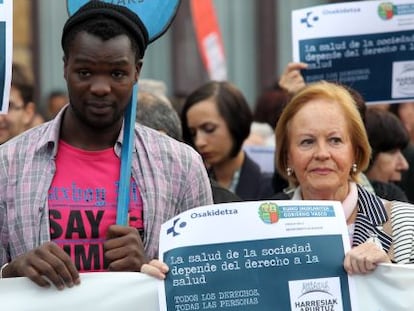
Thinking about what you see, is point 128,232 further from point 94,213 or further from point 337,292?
point 337,292

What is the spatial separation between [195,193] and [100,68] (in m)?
0.51

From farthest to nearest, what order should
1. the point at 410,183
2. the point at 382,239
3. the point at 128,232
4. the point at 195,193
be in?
the point at 410,183 → the point at 382,239 → the point at 195,193 → the point at 128,232

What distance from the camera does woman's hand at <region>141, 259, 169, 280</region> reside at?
416 centimetres

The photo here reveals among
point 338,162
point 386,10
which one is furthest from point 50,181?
point 386,10

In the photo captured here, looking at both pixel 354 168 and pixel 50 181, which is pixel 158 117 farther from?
pixel 50 181

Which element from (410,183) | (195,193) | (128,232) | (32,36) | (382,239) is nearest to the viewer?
(128,232)

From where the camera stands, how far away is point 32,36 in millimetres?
13484

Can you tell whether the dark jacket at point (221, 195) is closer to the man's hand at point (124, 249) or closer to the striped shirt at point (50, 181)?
the striped shirt at point (50, 181)

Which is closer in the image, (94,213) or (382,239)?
(94,213)

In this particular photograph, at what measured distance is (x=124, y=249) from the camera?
418 centimetres

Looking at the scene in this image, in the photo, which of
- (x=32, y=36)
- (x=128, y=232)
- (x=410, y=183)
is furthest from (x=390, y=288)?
(x=32, y=36)

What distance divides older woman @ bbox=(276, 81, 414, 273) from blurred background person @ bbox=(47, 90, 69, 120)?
6179 millimetres

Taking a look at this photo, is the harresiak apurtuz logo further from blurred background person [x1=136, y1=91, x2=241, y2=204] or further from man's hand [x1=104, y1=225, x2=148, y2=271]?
blurred background person [x1=136, y1=91, x2=241, y2=204]

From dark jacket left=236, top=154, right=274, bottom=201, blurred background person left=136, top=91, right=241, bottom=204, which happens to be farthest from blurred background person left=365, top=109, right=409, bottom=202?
blurred background person left=136, top=91, right=241, bottom=204
